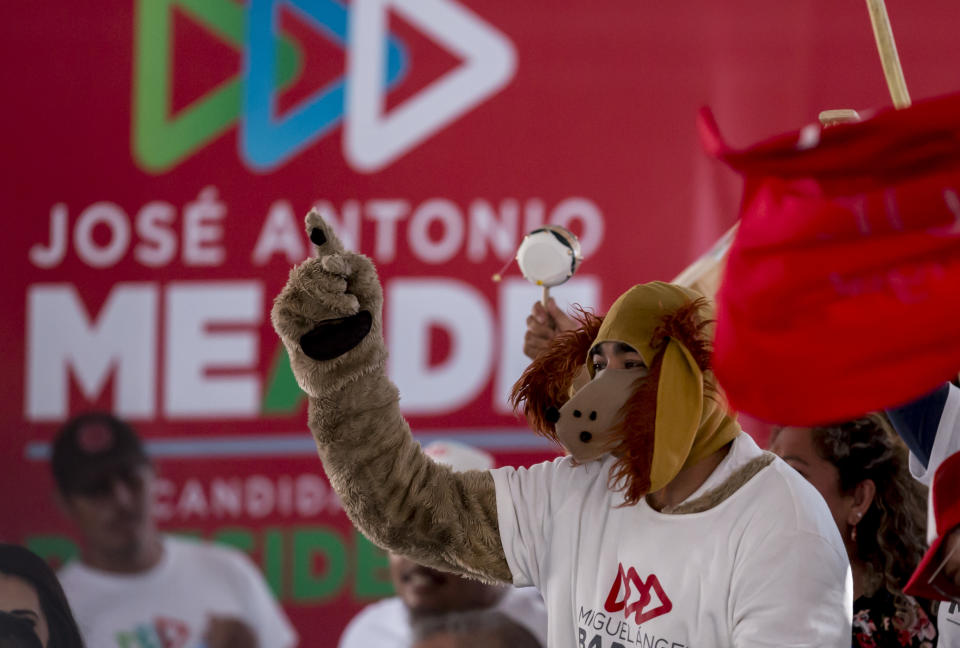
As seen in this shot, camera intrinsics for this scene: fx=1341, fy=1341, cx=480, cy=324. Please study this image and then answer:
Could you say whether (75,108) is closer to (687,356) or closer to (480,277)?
(480,277)

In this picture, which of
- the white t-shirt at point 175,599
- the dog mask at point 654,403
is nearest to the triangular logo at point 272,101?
the white t-shirt at point 175,599

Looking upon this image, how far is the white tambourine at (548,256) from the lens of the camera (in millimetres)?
2244

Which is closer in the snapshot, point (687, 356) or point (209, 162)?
point (687, 356)

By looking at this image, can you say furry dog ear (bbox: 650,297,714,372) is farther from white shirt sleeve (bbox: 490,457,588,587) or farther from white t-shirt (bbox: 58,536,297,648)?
white t-shirt (bbox: 58,536,297,648)

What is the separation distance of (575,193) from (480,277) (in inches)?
14.5

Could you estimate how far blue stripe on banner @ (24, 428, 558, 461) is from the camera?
3747 mm

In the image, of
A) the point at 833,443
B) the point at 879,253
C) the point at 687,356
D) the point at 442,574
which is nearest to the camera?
the point at 879,253

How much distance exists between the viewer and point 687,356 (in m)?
1.87

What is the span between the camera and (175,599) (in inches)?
147

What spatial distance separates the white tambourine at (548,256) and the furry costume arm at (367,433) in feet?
1.23

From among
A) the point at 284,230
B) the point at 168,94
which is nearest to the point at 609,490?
the point at 284,230

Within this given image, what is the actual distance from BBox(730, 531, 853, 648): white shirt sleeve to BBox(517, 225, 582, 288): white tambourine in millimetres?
628

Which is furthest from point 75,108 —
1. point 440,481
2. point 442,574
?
point 440,481

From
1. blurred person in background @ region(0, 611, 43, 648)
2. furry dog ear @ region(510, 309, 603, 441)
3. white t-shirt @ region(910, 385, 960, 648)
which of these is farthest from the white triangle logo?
white t-shirt @ region(910, 385, 960, 648)
